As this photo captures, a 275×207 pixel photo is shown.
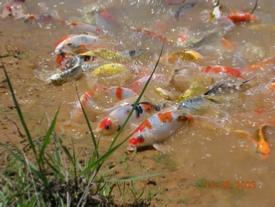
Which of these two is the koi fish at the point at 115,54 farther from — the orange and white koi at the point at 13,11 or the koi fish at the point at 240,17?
the orange and white koi at the point at 13,11

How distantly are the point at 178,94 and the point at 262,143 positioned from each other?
151cm

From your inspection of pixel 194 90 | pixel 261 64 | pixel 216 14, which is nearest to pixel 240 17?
pixel 216 14

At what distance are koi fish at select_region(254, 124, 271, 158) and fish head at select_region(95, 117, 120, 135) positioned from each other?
1538mm

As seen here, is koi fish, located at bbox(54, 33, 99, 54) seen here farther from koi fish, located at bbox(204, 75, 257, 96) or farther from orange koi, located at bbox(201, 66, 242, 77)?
koi fish, located at bbox(204, 75, 257, 96)

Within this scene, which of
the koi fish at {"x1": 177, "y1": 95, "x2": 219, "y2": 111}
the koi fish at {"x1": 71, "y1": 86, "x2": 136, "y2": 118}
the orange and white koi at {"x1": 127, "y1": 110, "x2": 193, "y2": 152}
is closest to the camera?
the orange and white koi at {"x1": 127, "y1": 110, "x2": 193, "y2": 152}

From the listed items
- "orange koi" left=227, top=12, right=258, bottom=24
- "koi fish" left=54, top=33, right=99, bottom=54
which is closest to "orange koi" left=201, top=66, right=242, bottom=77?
"koi fish" left=54, top=33, right=99, bottom=54

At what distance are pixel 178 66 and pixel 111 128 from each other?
2023 millimetres

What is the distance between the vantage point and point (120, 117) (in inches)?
150

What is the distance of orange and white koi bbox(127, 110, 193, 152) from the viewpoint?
3467 mm

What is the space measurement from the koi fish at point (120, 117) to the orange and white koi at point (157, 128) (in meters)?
0.23

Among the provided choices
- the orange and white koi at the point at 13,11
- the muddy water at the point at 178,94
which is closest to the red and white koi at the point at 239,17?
the muddy water at the point at 178,94

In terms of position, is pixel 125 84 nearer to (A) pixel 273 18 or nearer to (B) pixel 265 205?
(B) pixel 265 205

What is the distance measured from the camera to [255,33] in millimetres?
6570

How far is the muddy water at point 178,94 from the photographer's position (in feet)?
9.71
